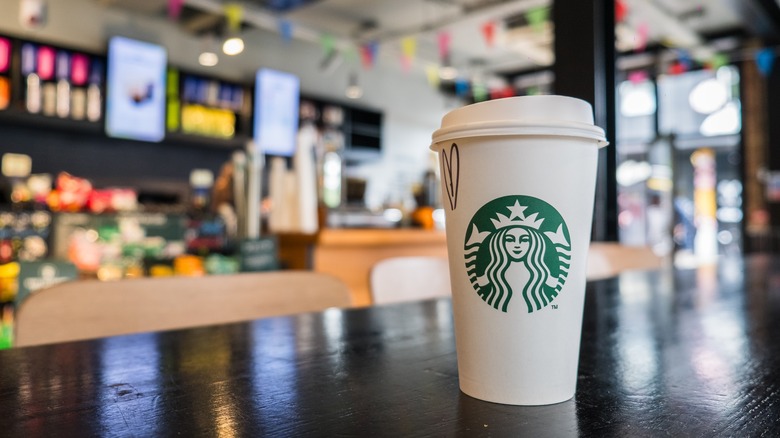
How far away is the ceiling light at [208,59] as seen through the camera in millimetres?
5746

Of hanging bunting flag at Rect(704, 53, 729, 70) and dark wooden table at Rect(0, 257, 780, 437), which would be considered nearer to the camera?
dark wooden table at Rect(0, 257, 780, 437)

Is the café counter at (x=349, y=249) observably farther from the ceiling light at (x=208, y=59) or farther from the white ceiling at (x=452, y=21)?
the ceiling light at (x=208, y=59)

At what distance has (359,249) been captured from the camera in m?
3.02

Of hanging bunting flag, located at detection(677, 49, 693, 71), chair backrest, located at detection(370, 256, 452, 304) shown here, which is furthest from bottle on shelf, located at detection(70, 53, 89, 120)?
hanging bunting flag, located at detection(677, 49, 693, 71)

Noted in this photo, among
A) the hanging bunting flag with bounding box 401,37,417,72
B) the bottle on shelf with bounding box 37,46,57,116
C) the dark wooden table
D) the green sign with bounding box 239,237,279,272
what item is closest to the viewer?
the dark wooden table

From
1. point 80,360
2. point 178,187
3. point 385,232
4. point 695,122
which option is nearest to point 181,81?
point 178,187

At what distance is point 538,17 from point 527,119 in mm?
5796

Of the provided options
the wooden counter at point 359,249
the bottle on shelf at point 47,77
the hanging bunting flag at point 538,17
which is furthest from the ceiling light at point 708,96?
the bottle on shelf at point 47,77

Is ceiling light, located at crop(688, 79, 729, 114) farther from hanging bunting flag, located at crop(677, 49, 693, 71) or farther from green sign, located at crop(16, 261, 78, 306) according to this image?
green sign, located at crop(16, 261, 78, 306)

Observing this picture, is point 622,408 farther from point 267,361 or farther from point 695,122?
point 695,122

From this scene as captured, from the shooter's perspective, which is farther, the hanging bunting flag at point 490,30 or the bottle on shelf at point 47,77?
the hanging bunting flag at point 490,30

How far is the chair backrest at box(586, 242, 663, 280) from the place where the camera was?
70.9 inches

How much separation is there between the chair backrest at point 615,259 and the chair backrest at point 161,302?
954 millimetres

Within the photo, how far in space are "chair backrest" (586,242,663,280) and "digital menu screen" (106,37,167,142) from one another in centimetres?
461
